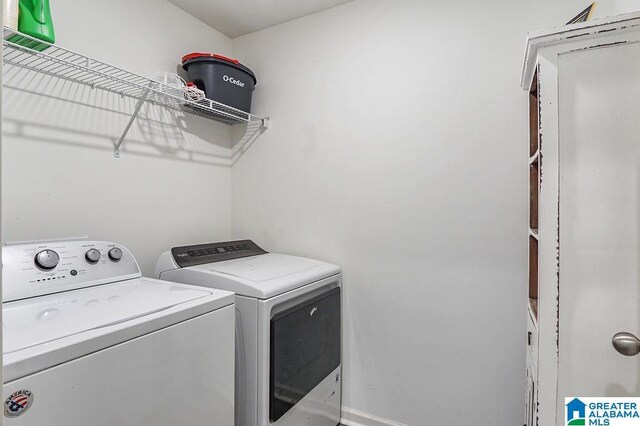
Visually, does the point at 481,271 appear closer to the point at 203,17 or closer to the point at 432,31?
the point at 432,31

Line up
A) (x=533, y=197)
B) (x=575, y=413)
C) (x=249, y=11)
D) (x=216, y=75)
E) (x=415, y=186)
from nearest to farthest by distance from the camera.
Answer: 1. (x=575, y=413)
2. (x=533, y=197)
3. (x=415, y=186)
4. (x=216, y=75)
5. (x=249, y=11)

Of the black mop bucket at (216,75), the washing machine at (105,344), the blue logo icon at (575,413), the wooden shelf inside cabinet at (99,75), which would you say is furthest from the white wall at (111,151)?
the blue logo icon at (575,413)

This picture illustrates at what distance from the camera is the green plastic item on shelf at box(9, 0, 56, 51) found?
1272 mm

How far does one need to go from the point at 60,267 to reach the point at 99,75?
81 cm

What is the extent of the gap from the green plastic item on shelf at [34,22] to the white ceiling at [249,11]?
3.05 feet

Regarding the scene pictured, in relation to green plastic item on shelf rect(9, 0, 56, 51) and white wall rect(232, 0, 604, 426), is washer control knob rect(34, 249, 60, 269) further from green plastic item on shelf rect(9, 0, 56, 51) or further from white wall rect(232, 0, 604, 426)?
white wall rect(232, 0, 604, 426)

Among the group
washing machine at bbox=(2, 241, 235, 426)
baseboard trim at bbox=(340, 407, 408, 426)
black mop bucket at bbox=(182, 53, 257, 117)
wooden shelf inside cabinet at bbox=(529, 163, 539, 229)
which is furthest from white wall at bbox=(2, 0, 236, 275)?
wooden shelf inside cabinet at bbox=(529, 163, 539, 229)

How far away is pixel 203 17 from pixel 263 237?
143 cm

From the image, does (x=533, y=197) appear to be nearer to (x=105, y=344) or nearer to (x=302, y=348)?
(x=302, y=348)

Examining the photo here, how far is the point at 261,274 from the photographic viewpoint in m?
1.70

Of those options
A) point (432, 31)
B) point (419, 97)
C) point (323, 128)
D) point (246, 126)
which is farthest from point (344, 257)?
point (432, 31)

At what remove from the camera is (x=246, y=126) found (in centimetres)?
250

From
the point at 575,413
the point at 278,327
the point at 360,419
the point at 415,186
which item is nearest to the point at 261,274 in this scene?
the point at 278,327

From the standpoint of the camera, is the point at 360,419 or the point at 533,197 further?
the point at 360,419
